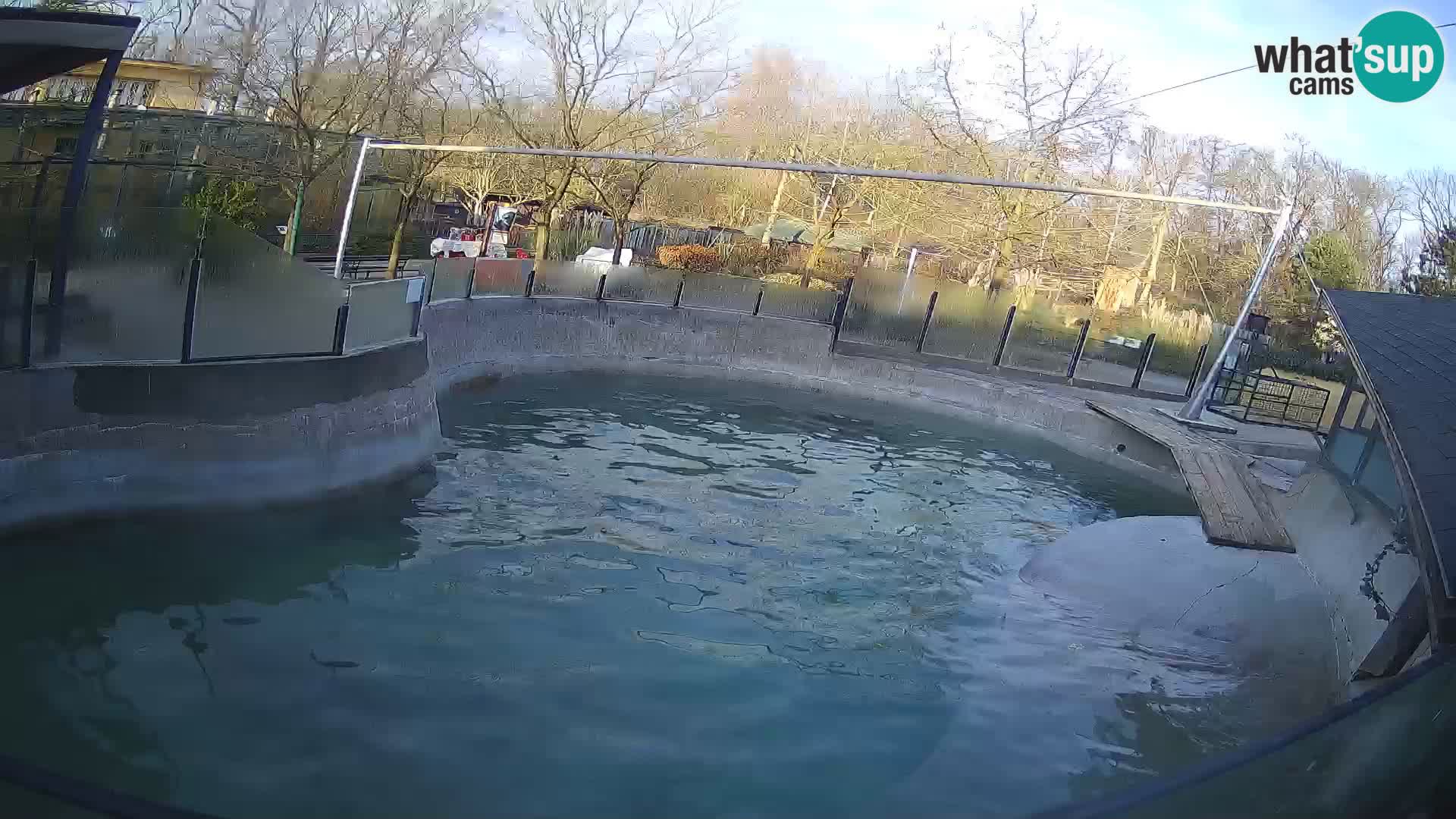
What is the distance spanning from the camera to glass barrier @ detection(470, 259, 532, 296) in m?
20.7

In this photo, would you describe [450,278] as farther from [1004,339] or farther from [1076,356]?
[1076,356]

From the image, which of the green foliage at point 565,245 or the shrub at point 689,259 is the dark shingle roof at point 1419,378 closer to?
the shrub at point 689,259

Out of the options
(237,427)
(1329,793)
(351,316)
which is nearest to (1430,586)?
(1329,793)

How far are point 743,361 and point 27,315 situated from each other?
1699 cm

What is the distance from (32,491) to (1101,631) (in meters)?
9.42

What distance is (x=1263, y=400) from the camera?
22156 millimetres

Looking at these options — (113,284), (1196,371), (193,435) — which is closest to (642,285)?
(1196,371)

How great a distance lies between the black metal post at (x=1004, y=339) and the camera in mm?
24766

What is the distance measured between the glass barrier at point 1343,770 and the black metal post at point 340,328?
1083 cm

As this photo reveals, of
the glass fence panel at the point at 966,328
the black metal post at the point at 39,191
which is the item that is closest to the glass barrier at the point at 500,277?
the glass fence panel at the point at 966,328

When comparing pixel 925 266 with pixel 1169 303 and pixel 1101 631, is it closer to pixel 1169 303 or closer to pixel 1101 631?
pixel 1169 303

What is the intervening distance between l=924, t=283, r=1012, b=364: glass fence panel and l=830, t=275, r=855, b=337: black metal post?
1.98 m

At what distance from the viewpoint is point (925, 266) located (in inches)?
1748

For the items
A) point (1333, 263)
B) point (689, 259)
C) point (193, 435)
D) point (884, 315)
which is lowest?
point (193, 435)
